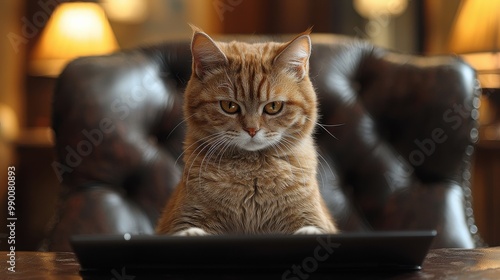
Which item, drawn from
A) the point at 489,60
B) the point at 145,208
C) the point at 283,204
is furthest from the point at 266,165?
the point at 489,60

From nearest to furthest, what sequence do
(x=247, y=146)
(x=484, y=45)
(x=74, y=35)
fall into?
(x=247, y=146) < (x=484, y=45) < (x=74, y=35)

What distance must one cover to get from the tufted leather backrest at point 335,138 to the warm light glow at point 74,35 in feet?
4.21

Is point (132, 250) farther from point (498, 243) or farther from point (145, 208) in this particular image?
point (498, 243)

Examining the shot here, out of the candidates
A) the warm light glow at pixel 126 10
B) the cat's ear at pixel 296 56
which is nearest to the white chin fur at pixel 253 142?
the cat's ear at pixel 296 56

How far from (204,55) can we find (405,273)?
1.73ft

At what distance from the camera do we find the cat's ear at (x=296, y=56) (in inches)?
44.7

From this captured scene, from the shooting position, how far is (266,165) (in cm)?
116

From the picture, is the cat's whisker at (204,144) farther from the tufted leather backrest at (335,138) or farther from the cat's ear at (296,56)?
the tufted leather backrest at (335,138)

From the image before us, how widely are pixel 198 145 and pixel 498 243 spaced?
1849 mm

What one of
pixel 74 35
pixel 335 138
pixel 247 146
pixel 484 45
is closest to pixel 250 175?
pixel 247 146

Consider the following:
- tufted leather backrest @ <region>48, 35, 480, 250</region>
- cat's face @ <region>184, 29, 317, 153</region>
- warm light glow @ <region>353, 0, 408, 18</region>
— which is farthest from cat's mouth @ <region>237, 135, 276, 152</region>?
warm light glow @ <region>353, 0, 408, 18</region>

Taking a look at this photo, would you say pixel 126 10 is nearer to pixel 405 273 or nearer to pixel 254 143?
pixel 254 143

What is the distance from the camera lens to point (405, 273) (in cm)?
82

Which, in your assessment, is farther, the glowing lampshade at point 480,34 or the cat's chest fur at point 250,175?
the glowing lampshade at point 480,34
